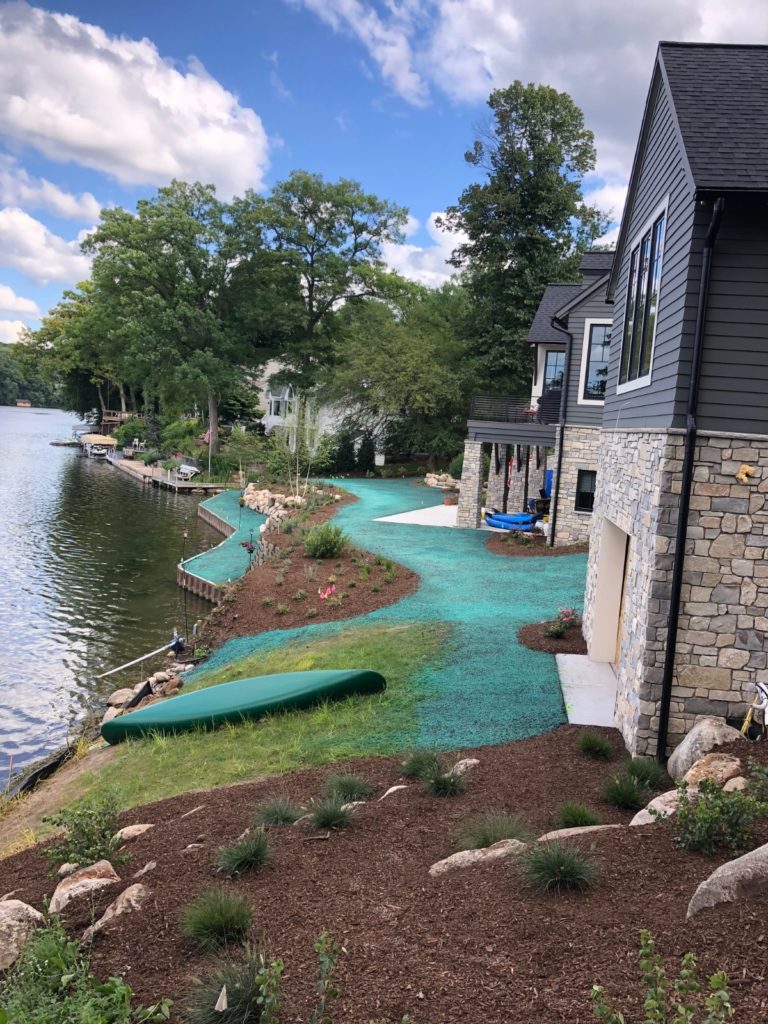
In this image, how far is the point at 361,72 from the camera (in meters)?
21.4

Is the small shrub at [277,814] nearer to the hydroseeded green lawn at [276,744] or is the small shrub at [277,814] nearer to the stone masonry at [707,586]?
the hydroseeded green lawn at [276,744]

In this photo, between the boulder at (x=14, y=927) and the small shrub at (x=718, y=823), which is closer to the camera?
the boulder at (x=14, y=927)

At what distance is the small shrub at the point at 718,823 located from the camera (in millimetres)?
4434

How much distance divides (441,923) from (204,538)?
23545 mm

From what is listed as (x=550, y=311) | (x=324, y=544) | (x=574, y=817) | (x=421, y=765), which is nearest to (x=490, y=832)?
(x=574, y=817)

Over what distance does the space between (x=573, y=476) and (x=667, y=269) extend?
11682 millimetres

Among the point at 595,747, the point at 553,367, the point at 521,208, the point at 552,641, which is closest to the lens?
the point at 595,747

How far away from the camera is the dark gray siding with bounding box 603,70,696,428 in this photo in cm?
666

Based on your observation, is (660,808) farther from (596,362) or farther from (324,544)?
(596,362)

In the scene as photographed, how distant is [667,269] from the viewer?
7383mm

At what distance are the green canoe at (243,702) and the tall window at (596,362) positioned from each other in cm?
1164

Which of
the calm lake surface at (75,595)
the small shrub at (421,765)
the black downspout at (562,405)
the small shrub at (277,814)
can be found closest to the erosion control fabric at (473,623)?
the small shrub at (421,765)

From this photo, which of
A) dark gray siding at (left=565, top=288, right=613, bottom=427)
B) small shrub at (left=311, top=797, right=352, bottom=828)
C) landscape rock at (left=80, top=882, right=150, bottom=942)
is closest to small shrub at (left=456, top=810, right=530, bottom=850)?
small shrub at (left=311, top=797, right=352, bottom=828)

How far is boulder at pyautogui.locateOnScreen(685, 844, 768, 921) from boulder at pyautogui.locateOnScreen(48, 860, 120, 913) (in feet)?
12.4
